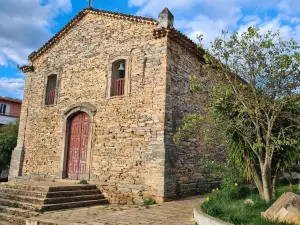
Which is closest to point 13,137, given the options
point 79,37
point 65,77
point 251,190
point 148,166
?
point 65,77

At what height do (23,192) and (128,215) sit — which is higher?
(23,192)

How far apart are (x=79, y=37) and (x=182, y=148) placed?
6633 millimetres

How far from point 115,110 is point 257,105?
549cm

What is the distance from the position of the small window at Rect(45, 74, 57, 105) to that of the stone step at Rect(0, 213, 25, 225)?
6139 mm

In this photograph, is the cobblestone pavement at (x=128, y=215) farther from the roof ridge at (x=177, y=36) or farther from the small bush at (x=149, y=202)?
the roof ridge at (x=177, y=36)

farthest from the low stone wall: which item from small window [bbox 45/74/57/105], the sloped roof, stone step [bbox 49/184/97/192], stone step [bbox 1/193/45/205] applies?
small window [bbox 45/74/57/105]

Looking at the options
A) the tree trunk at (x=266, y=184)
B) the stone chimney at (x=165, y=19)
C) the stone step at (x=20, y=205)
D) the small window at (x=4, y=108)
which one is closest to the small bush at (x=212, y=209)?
the tree trunk at (x=266, y=184)

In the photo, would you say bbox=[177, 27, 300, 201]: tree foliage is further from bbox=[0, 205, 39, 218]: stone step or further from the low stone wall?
bbox=[0, 205, 39, 218]: stone step

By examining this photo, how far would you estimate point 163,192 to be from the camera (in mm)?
8680

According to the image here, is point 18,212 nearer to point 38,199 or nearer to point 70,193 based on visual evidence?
point 38,199

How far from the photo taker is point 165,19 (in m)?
9.73

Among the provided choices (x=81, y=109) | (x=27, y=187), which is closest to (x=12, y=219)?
(x=27, y=187)

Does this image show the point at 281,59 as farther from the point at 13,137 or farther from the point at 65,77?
the point at 13,137

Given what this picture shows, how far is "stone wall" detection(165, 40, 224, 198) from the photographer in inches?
Result: 363
